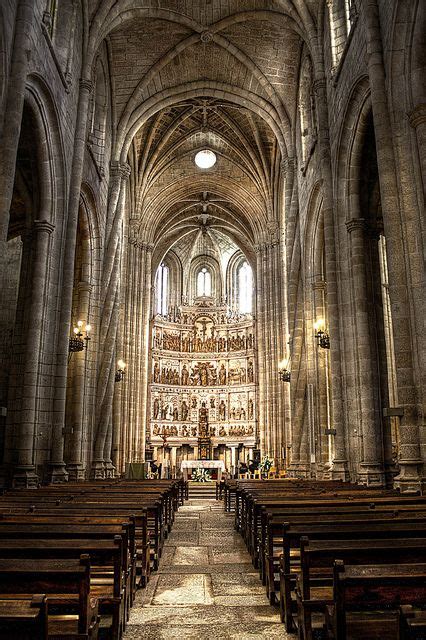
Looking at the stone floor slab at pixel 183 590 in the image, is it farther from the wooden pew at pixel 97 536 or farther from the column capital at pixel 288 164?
the column capital at pixel 288 164

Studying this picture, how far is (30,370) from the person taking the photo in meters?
13.2

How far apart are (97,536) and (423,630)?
2851 mm

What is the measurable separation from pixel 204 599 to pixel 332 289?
1116cm

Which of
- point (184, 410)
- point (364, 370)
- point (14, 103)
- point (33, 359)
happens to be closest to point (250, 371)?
point (184, 410)

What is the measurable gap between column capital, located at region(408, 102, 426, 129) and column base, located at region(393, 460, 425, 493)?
21.1 feet

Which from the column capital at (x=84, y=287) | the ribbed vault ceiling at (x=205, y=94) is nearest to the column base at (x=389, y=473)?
the column capital at (x=84, y=287)

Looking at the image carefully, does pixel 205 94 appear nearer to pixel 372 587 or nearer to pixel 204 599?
pixel 204 599

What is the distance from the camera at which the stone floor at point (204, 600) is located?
194 inches

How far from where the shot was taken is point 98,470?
19547 mm

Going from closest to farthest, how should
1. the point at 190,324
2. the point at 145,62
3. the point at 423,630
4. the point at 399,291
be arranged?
the point at 423,630, the point at 399,291, the point at 145,62, the point at 190,324

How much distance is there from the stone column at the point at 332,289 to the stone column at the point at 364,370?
0.95 m

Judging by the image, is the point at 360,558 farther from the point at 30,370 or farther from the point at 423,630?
the point at 30,370

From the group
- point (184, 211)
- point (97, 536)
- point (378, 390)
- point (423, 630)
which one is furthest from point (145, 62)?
point (423, 630)

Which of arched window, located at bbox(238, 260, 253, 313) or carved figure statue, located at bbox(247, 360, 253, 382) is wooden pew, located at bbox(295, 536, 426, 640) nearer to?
carved figure statue, located at bbox(247, 360, 253, 382)
